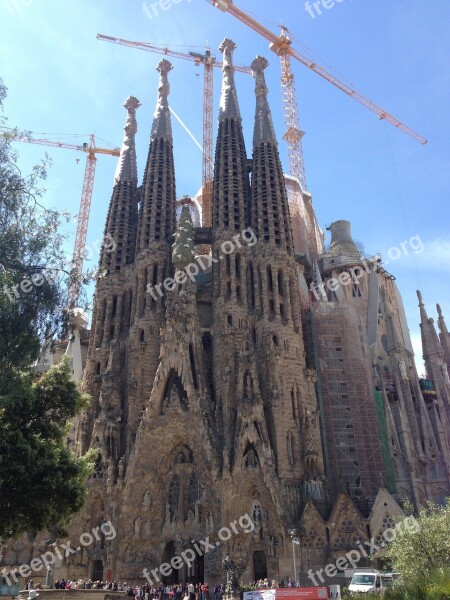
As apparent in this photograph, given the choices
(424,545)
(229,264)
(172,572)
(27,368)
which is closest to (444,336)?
(229,264)

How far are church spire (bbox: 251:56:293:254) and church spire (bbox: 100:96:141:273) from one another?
9973mm

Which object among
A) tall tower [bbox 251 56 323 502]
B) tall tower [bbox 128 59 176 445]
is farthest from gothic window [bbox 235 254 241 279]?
tall tower [bbox 128 59 176 445]

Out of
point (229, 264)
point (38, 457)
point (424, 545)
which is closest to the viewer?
point (38, 457)

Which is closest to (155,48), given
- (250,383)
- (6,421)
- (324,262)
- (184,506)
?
(324,262)

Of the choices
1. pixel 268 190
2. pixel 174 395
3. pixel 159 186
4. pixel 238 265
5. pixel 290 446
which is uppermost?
pixel 159 186

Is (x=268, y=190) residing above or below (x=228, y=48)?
below

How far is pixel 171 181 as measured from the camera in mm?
43812

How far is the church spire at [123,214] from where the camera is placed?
1609 inches

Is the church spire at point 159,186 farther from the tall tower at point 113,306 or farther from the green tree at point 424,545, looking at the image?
the green tree at point 424,545

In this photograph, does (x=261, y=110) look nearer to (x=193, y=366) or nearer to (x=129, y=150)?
(x=129, y=150)

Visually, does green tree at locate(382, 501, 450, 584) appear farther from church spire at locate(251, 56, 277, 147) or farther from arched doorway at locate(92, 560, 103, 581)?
church spire at locate(251, 56, 277, 147)

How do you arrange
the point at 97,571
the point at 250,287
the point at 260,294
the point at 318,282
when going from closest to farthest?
1. the point at 97,571
2. the point at 260,294
3. the point at 250,287
4. the point at 318,282

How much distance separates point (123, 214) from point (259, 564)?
26.9 metres

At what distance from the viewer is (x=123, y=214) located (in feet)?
141
